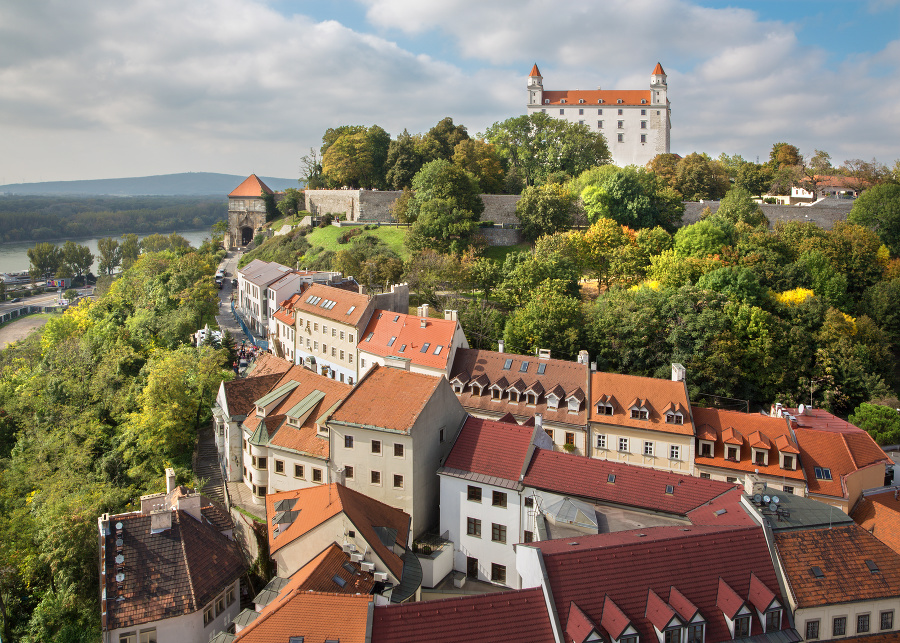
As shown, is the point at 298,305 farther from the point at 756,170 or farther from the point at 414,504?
the point at 756,170

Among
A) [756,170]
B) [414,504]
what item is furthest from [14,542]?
[756,170]

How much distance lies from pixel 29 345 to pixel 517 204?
54989mm

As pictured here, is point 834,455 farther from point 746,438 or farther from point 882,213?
point 882,213

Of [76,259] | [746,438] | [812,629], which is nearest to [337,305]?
[746,438]

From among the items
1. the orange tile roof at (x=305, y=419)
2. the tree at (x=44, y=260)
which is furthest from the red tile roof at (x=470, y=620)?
the tree at (x=44, y=260)

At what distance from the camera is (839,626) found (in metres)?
18.8

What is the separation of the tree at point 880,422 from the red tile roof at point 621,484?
65.6ft

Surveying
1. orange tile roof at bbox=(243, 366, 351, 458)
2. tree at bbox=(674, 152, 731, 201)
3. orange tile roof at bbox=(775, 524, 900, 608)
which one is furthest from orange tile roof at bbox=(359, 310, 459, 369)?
tree at bbox=(674, 152, 731, 201)

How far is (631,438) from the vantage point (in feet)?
111

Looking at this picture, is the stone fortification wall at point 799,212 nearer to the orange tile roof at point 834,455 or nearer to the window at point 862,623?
the orange tile roof at point 834,455

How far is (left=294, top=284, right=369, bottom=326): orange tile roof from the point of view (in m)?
43.4

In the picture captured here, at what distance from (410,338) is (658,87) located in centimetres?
7333

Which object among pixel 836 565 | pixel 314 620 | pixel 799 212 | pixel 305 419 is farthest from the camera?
pixel 799 212

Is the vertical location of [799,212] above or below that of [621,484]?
above
